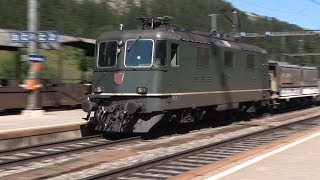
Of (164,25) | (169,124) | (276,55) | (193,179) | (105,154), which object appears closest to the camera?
(193,179)

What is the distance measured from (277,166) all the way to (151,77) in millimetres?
5795

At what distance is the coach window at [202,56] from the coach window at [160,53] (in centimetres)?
196

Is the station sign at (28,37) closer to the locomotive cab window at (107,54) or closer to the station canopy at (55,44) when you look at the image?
the station canopy at (55,44)

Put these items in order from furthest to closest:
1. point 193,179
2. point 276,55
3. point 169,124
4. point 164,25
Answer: point 276,55 < point 169,124 < point 164,25 < point 193,179

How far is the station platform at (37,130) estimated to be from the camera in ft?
44.1

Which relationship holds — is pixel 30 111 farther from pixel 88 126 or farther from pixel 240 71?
pixel 240 71

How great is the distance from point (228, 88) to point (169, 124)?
2.51 m

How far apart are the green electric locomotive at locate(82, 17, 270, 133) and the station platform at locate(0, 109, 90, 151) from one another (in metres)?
0.64

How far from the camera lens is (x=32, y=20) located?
18609 mm

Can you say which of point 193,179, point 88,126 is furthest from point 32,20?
point 193,179

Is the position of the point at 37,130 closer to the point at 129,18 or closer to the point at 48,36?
the point at 48,36

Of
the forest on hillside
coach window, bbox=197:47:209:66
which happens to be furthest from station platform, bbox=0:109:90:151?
the forest on hillside

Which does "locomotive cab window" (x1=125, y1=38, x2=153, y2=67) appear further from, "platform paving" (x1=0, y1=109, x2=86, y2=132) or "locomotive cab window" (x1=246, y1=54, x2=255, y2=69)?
"locomotive cab window" (x1=246, y1=54, x2=255, y2=69)

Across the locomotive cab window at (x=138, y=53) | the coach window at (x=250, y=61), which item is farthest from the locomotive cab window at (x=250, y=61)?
the locomotive cab window at (x=138, y=53)
